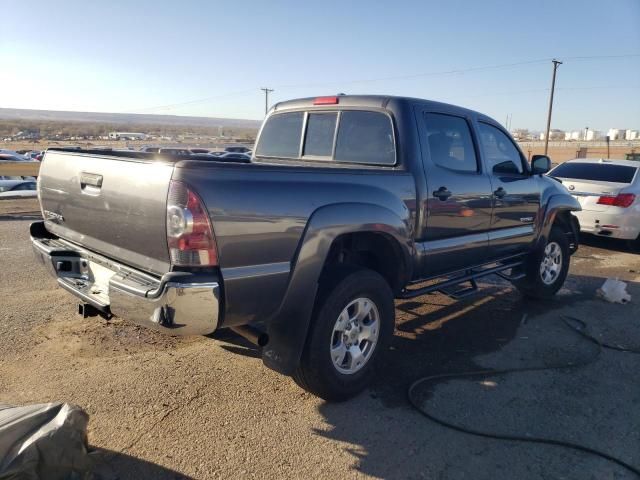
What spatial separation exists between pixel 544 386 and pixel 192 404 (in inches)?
99.7

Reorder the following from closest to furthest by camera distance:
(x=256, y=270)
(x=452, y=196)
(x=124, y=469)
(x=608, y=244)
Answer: (x=124, y=469)
(x=256, y=270)
(x=452, y=196)
(x=608, y=244)

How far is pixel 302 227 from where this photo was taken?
2.95m

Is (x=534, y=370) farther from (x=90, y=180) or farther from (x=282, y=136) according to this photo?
(x=90, y=180)

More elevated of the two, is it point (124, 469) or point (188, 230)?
point (188, 230)

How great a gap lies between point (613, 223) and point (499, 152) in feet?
15.2

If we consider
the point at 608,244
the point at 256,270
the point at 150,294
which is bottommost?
the point at 608,244

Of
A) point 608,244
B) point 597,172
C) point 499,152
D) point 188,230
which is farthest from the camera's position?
point 608,244

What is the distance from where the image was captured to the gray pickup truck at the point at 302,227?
2.60 metres

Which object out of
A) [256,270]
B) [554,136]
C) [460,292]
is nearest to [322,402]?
[256,270]

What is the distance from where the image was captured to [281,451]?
285cm

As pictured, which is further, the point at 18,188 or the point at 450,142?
the point at 18,188

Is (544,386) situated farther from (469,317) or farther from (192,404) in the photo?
(192,404)

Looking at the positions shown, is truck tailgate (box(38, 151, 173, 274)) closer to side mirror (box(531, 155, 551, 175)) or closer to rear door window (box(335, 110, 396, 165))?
rear door window (box(335, 110, 396, 165))

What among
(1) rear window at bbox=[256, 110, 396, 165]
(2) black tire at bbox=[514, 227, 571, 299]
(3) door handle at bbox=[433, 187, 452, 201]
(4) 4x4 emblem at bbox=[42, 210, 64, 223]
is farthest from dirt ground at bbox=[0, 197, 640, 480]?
(1) rear window at bbox=[256, 110, 396, 165]
